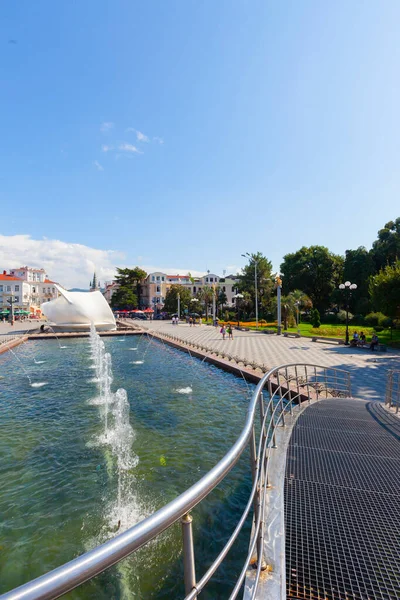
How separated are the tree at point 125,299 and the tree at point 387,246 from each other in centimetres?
4848

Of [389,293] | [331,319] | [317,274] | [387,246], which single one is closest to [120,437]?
[389,293]

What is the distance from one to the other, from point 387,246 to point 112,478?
43013mm

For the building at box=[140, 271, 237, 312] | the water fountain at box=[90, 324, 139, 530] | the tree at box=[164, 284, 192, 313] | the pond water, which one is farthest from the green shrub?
the water fountain at box=[90, 324, 139, 530]

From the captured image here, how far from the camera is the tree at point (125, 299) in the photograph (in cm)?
7512

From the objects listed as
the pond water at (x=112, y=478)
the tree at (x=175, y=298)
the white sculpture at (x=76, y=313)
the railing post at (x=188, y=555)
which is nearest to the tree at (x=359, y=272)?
the tree at (x=175, y=298)

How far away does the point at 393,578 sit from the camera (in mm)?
2488

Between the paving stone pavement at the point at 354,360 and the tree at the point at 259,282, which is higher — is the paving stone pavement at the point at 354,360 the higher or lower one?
the lower one

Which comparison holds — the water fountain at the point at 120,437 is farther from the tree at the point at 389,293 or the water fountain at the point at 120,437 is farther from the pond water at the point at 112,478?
the tree at the point at 389,293

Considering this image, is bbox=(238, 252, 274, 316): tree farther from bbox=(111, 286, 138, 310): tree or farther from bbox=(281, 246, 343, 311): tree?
bbox=(111, 286, 138, 310): tree

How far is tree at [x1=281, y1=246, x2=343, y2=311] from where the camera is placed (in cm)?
5403

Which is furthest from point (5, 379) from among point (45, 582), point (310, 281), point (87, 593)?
point (310, 281)

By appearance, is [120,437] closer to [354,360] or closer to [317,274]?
[354,360]

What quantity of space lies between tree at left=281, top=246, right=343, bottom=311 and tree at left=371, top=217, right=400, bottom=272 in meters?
9.65

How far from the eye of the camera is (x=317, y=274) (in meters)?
54.3
